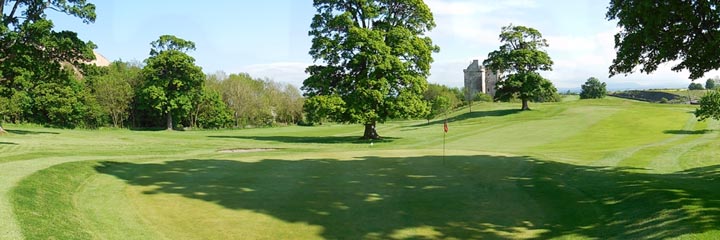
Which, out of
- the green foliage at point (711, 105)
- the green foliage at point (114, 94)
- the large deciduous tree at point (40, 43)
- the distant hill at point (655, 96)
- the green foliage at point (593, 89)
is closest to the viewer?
the large deciduous tree at point (40, 43)

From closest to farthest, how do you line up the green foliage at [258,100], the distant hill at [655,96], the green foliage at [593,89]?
the green foliage at [258,100], the distant hill at [655,96], the green foliage at [593,89]

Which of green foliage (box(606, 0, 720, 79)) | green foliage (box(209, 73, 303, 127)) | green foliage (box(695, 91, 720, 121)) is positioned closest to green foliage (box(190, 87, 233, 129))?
green foliage (box(209, 73, 303, 127))

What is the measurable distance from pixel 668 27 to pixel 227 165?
1565cm

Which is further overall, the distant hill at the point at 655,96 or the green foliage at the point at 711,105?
the distant hill at the point at 655,96

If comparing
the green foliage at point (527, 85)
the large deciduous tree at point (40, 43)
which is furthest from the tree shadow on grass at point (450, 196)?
the green foliage at point (527, 85)

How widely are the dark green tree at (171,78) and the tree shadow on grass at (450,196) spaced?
Result: 54.4 meters

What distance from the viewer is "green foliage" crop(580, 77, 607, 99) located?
143 metres

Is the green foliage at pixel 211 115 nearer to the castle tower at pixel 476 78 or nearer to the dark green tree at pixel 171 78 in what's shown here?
the dark green tree at pixel 171 78

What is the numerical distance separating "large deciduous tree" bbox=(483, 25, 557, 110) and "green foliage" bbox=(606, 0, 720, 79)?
50408 millimetres

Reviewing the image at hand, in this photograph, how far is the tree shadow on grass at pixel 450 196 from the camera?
9.98 meters

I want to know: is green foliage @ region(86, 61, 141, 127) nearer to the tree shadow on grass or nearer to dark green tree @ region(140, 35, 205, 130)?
dark green tree @ region(140, 35, 205, 130)

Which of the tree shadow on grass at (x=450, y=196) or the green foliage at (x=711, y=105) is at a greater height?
the green foliage at (x=711, y=105)

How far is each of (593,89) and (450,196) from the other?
149361mm

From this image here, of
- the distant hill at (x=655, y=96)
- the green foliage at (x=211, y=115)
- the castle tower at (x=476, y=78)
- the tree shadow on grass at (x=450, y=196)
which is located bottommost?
the tree shadow on grass at (x=450, y=196)
